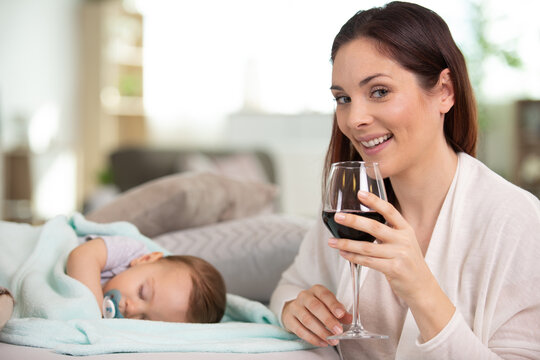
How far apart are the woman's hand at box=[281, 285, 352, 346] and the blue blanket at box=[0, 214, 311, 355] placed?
0.16 ft

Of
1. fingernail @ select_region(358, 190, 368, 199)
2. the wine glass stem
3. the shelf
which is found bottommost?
the wine glass stem

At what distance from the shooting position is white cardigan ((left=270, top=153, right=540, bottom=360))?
1.21m

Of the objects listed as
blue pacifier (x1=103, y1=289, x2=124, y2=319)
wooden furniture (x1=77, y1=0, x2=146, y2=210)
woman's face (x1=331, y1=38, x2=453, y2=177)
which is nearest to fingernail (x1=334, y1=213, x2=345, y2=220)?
woman's face (x1=331, y1=38, x2=453, y2=177)

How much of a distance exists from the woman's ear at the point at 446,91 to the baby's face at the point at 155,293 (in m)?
0.78

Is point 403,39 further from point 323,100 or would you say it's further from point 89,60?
point 89,60

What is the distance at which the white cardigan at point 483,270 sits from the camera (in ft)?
3.98

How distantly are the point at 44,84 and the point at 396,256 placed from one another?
303 inches

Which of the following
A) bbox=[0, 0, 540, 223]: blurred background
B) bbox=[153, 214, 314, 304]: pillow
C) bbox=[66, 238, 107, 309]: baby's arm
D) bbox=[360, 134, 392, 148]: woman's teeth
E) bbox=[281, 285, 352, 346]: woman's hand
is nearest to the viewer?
bbox=[281, 285, 352, 346]: woman's hand

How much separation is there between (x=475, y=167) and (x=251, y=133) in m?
6.35

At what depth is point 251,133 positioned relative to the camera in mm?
7773

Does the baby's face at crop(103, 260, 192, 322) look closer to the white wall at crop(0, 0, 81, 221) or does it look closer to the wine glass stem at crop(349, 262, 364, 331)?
the wine glass stem at crop(349, 262, 364, 331)

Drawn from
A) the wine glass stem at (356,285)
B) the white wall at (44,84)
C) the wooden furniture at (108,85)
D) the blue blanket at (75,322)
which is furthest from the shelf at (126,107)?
the wine glass stem at (356,285)

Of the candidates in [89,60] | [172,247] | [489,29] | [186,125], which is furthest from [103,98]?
[172,247]

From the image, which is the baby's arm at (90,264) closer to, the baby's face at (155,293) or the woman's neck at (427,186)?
the baby's face at (155,293)
